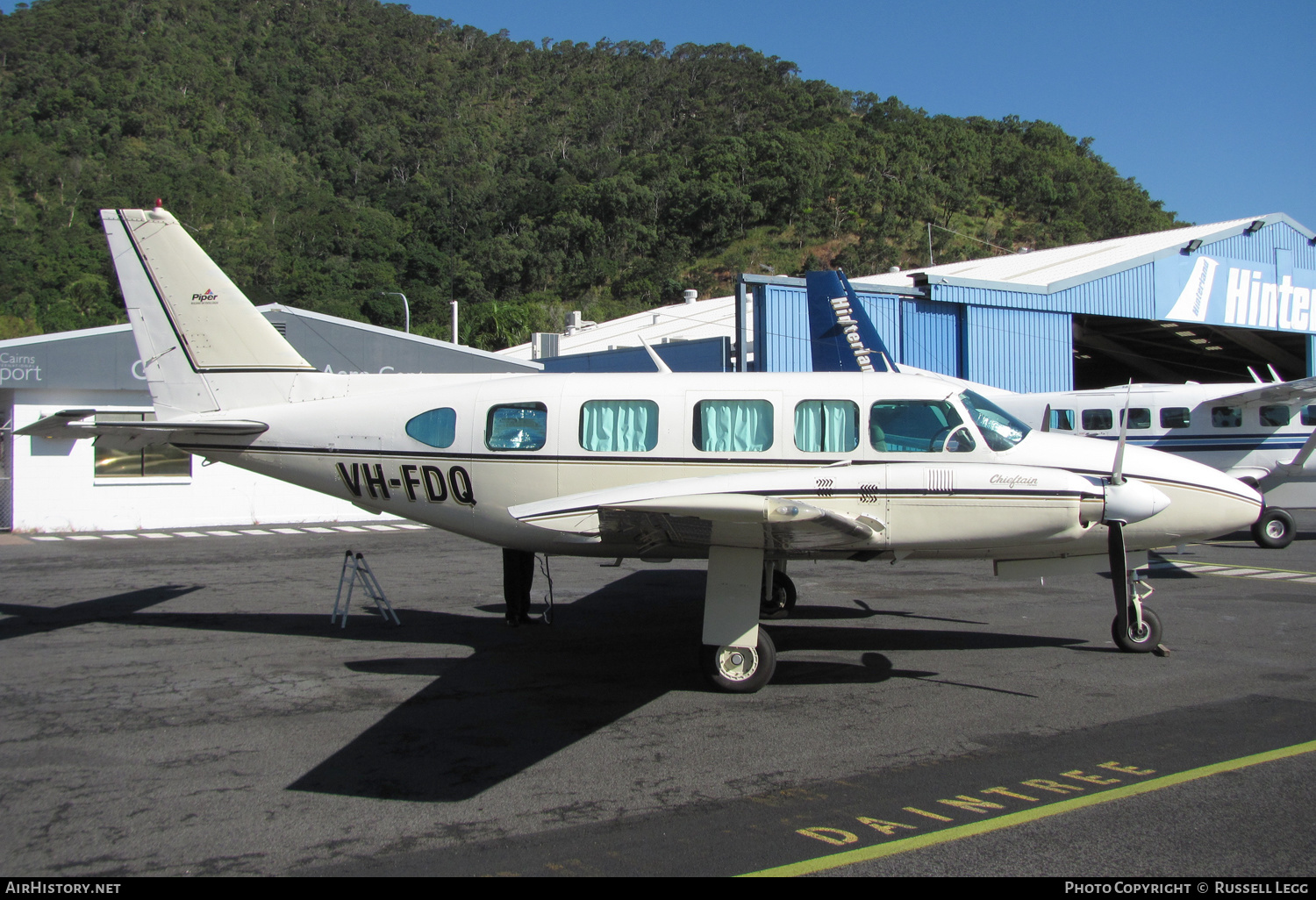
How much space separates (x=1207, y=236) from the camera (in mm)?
28812

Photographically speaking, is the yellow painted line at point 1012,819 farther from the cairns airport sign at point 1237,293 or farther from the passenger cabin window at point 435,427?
the cairns airport sign at point 1237,293

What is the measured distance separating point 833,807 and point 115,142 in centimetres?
10571

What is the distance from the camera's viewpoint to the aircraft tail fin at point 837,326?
58.6 feet

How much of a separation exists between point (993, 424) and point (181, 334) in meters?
9.06

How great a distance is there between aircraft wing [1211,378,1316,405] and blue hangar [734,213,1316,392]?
7.66 meters

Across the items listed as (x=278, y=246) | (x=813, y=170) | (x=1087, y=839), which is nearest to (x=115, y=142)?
(x=278, y=246)

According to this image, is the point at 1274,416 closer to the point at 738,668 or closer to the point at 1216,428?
the point at 1216,428

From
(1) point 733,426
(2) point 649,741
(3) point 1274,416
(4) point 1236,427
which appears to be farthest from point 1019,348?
(2) point 649,741

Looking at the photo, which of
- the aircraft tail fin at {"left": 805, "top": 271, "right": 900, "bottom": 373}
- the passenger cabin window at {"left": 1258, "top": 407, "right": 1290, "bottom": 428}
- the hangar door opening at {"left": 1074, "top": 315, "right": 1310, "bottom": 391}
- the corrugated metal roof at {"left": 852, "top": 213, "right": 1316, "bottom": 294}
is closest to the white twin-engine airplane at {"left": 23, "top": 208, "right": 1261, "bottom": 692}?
the aircraft tail fin at {"left": 805, "top": 271, "right": 900, "bottom": 373}

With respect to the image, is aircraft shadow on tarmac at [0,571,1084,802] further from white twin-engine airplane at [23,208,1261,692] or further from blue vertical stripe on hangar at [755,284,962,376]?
blue vertical stripe on hangar at [755,284,962,376]

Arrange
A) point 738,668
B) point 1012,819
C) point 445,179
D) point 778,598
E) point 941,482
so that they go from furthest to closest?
point 445,179 < point 778,598 < point 738,668 < point 941,482 < point 1012,819

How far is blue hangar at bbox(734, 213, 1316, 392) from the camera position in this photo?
2292cm

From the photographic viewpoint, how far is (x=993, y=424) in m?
8.52

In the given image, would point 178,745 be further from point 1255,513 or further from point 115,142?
point 115,142
